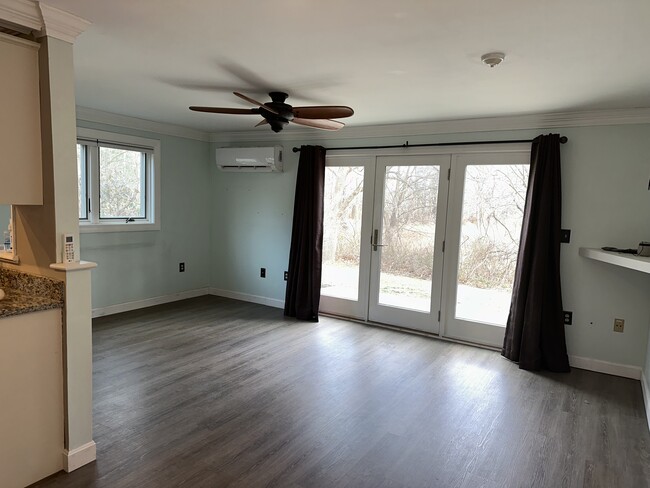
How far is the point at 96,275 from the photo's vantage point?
4684mm

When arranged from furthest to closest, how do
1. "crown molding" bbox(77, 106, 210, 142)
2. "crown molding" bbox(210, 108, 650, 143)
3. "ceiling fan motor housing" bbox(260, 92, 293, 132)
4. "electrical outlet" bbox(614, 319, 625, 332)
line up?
"crown molding" bbox(77, 106, 210, 142) < "electrical outlet" bbox(614, 319, 625, 332) < "crown molding" bbox(210, 108, 650, 143) < "ceiling fan motor housing" bbox(260, 92, 293, 132)

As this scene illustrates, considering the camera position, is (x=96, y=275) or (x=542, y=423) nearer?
(x=542, y=423)

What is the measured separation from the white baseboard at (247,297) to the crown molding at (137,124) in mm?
2144

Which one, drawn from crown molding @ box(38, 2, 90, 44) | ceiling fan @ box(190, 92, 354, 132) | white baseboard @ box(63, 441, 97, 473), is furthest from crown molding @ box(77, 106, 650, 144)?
white baseboard @ box(63, 441, 97, 473)

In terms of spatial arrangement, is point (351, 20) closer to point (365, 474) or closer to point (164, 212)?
point (365, 474)

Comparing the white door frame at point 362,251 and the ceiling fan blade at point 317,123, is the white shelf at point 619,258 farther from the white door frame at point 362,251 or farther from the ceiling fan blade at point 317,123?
the ceiling fan blade at point 317,123

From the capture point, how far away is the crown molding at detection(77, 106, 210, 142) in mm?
4418

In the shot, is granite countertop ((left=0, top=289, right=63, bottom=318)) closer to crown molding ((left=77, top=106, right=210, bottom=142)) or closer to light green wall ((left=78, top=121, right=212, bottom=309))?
light green wall ((left=78, top=121, right=212, bottom=309))

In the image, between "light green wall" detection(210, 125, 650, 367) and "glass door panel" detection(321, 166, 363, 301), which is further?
"glass door panel" detection(321, 166, 363, 301)

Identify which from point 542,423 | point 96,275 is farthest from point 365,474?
point 96,275

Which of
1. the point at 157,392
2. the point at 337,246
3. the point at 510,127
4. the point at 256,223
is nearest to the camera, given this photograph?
the point at 157,392

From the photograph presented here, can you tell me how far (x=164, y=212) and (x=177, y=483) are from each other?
153 inches

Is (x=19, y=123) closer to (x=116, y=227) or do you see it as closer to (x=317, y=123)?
(x=317, y=123)

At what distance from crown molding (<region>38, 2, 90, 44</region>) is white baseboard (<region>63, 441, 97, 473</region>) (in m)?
2.07
